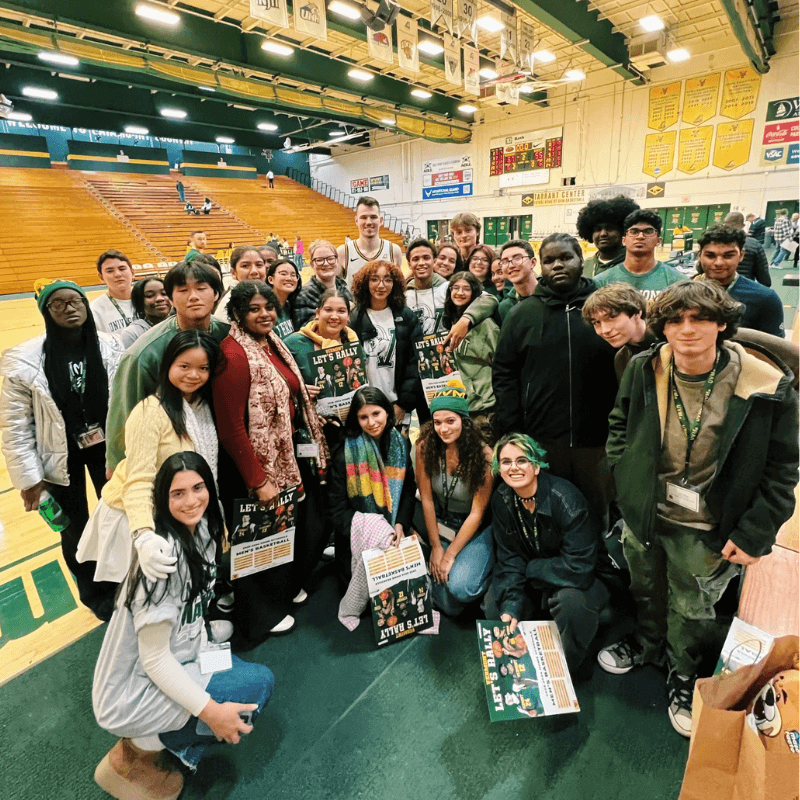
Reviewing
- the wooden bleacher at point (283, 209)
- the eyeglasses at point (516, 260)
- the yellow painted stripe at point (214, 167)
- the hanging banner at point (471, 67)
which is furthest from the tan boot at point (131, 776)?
the yellow painted stripe at point (214, 167)

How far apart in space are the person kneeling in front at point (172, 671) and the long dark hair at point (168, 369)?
0.77ft

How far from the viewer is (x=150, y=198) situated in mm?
20141

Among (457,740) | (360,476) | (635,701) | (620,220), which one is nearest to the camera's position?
(457,740)

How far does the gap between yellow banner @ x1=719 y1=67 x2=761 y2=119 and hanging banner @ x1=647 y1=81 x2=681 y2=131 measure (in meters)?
1.09

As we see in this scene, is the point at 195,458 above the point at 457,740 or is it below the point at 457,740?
above

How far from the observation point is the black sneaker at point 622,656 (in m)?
2.06

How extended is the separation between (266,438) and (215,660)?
2.87 feet

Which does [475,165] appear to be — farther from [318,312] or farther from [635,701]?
[635,701]

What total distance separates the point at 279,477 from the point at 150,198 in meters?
22.6

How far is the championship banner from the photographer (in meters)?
2.52

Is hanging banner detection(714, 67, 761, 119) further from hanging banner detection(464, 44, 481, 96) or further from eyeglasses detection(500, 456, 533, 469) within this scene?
eyeglasses detection(500, 456, 533, 469)

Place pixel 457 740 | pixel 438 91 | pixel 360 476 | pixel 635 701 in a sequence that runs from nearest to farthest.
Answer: pixel 457 740 → pixel 635 701 → pixel 360 476 → pixel 438 91

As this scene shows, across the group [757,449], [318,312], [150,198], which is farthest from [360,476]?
[150,198]

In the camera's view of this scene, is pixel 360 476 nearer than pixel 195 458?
No
